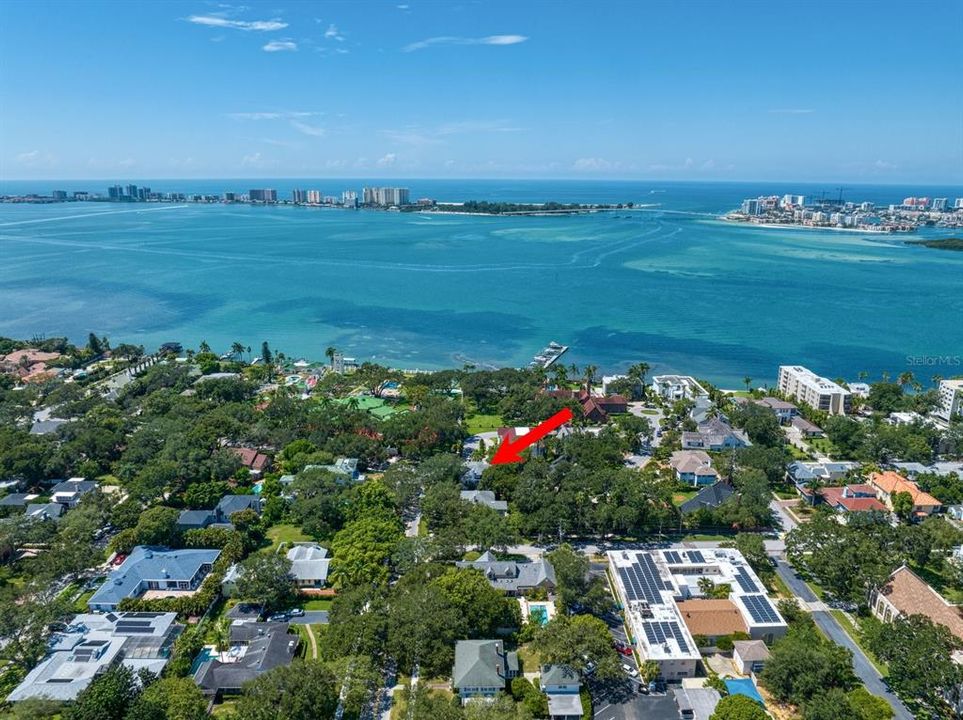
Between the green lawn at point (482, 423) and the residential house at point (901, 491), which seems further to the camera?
the green lawn at point (482, 423)

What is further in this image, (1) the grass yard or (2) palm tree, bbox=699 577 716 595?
(2) palm tree, bbox=699 577 716 595

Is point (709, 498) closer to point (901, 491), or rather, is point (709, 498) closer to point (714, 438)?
point (714, 438)

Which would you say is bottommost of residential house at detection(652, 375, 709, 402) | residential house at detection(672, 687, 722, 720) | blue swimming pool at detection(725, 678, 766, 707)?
residential house at detection(672, 687, 722, 720)

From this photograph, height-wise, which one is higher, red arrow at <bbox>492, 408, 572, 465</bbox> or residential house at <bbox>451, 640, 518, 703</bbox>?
red arrow at <bbox>492, 408, 572, 465</bbox>

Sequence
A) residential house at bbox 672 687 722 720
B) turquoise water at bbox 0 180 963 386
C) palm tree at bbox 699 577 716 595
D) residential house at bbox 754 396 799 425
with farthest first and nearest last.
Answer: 1. turquoise water at bbox 0 180 963 386
2. residential house at bbox 754 396 799 425
3. palm tree at bbox 699 577 716 595
4. residential house at bbox 672 687 722 720

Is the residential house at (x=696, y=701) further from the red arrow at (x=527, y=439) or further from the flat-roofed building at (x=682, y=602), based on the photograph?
the red arrow at (x=527, y=439)

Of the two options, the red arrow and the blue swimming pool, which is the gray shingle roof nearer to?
the blue swimming pool

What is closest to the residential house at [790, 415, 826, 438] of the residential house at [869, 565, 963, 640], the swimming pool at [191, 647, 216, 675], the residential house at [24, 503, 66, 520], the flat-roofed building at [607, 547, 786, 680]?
the residential house at [869, 565, 963, 640]

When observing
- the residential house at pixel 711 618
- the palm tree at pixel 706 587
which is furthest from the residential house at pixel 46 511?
the palm tree at pixel 706 587
